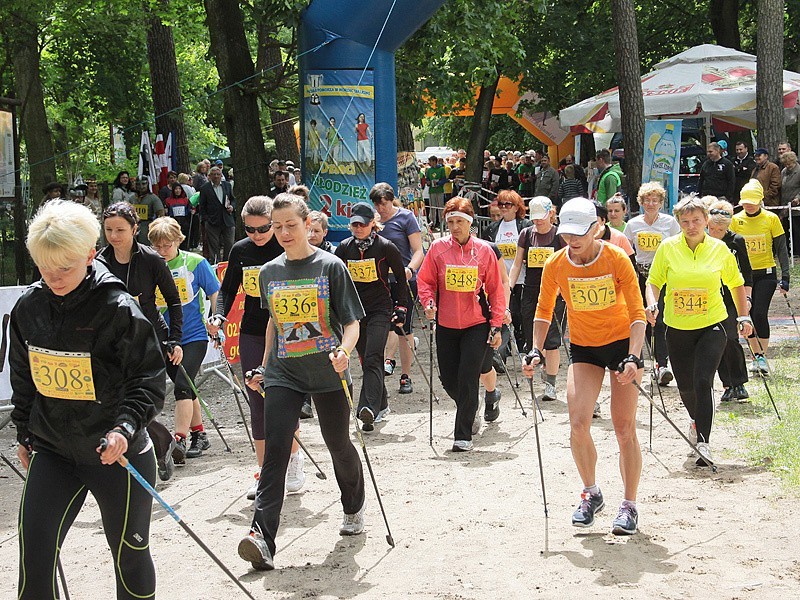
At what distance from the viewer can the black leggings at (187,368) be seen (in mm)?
9164

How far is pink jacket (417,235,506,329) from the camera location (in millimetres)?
9758

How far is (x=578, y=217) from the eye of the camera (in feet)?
21.7

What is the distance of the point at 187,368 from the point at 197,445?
1033 mm

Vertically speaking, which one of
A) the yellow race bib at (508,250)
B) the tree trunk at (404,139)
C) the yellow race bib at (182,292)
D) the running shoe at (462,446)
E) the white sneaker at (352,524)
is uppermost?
the tree trunk at (404,139)

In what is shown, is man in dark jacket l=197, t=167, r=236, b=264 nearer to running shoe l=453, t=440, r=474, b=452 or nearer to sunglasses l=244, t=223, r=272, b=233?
running shoe l=453, t=440, r=474, b=452

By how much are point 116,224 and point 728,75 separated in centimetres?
1825

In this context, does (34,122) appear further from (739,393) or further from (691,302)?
(691,302)

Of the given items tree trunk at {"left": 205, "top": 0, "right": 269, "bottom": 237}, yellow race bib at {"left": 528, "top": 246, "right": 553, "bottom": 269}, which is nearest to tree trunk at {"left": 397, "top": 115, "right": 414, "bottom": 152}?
tree trunk at {"left": 205, "top": 0, "right": 269, "bottom": 237}

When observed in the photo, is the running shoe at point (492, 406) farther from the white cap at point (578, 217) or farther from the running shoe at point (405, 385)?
the white cap at point (578, 217)

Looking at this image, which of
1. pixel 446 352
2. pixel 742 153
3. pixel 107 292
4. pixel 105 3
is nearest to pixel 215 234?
pixel 105 3

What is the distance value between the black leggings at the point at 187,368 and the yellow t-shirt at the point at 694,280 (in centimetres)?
356

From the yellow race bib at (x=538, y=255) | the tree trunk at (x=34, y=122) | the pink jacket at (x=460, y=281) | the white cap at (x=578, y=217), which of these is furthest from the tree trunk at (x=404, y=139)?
the white cap at (x=578, y=217)

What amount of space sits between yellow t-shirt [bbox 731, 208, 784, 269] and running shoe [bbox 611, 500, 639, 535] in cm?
555

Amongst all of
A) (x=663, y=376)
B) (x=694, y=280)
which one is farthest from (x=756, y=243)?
(x=694, y=280)
